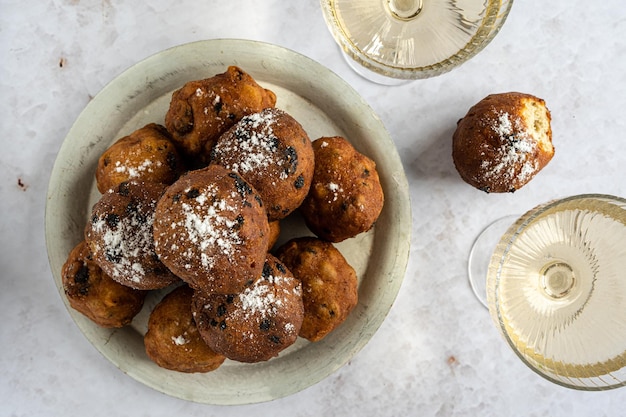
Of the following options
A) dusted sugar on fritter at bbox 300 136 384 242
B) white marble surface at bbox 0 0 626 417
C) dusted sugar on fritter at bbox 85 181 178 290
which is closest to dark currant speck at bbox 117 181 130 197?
dusted sugar on fritter at bbox 85 181 178 290

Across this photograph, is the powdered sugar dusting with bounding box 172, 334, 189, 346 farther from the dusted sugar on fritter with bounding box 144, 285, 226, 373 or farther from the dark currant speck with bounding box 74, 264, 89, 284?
the dark currant speck with bounding box 74, 264, 89, 284

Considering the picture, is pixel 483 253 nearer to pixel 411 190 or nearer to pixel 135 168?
pixel 411 190

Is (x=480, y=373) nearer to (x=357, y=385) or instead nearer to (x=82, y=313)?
(x=357, y=385)

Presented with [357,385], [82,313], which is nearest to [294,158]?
[82,313]

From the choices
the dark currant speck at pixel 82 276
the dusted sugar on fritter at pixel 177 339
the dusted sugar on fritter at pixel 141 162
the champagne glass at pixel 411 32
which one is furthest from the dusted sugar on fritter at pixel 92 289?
the champagne glass at pixel 411 32

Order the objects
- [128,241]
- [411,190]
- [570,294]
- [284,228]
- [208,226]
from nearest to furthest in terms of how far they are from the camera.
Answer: [208,226], [128,241], [570,294], [284,228], [411,190]

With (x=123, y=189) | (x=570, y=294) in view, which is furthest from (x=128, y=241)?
(x=570, y=294)
